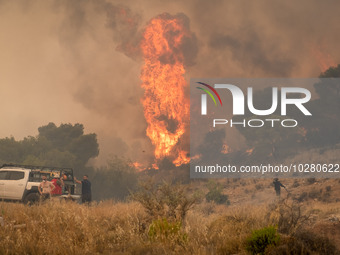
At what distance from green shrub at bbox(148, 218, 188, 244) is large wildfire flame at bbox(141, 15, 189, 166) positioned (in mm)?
50407

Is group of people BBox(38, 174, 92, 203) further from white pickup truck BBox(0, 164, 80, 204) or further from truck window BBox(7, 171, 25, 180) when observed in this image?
truck window BBox(7, 171, 25, 180)

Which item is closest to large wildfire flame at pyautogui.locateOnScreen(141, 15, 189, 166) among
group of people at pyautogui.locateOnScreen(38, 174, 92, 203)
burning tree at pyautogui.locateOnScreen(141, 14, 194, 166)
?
burning tree at pyautogui.locateOnScreen(141, 14, 194, 166)

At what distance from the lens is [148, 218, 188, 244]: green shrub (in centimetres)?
975

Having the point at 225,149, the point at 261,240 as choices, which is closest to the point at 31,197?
the point at 261,240

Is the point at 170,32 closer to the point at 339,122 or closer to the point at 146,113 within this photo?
the point at 146,113

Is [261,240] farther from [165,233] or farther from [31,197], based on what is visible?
[31,197]

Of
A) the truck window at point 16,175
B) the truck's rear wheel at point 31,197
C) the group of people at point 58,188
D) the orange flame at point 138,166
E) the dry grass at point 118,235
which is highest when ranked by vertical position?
the orange flame at point 138,166

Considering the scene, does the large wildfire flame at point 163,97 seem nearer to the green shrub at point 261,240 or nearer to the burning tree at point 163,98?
the burning tree at point 163,98

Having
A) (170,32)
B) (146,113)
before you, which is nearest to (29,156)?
(146,113)

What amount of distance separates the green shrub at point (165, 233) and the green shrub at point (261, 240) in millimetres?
1608

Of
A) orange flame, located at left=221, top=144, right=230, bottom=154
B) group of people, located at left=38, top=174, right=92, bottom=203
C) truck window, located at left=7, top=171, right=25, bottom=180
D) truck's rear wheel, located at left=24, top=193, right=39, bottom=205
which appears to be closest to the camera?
group of people, located at left=38, top=174, right=92, bottom=203

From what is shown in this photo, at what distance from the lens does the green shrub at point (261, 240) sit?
28.7ft

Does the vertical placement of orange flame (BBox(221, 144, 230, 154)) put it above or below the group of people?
above

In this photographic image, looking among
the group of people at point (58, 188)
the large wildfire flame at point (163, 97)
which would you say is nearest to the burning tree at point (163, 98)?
the large wildfire flame at point (163, 97)
